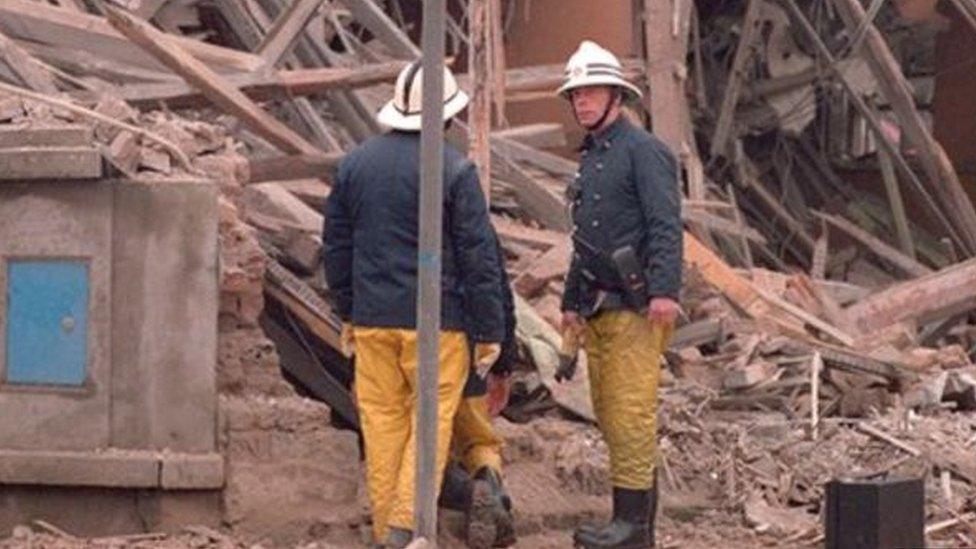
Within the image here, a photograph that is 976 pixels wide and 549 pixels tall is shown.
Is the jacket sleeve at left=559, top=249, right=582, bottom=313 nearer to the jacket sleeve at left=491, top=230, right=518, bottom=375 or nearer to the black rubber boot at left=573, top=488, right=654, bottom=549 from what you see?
the jacket sleeve at left=491, top=230, right=518, bottom=375

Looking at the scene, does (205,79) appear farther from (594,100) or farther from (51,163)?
(594,100)

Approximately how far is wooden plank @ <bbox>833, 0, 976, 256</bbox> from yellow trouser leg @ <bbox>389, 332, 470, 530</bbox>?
20.5ft

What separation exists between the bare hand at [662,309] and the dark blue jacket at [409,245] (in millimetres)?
578

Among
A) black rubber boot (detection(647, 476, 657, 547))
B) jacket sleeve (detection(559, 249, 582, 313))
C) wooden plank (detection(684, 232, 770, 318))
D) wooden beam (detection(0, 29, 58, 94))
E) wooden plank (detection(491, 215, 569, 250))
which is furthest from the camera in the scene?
wooden plank (detection(684, 232, 770, 318))

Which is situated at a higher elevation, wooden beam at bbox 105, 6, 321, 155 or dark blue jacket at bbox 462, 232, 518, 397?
wooden beam at bbox 105, 6, 321, 155

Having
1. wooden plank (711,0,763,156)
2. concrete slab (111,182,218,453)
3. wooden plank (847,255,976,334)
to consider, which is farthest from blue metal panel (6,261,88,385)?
wooden plank (711,0,763,156)

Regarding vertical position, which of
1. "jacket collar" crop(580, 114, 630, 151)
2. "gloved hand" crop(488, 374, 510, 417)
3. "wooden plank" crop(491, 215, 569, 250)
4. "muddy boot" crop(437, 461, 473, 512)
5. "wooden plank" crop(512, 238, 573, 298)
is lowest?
"muddy boot" crop(437, 461, 473, 512)

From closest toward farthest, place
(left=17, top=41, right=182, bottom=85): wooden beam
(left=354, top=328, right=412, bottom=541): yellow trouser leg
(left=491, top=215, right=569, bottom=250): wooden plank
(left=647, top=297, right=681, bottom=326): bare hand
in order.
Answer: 1. (left=354, top=328, right=412, bottom=541): yellow trouser leg
2. (left=647, top=297, right=681, bottom=326): bare hand
3. (left=17, top=41, right=182, bottom=85): wooden beam
4. (left=491, top=215, right=569, bottom=250): wooden plank

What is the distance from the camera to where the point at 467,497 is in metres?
8.07

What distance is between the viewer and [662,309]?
25.7ft

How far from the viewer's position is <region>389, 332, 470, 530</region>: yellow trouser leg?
7629mm

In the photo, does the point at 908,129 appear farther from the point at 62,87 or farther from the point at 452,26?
the point at 62,87

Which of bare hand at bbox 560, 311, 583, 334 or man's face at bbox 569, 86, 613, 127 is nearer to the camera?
man's face at bbox 569, 86, 613, 127

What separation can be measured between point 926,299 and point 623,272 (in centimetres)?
447
